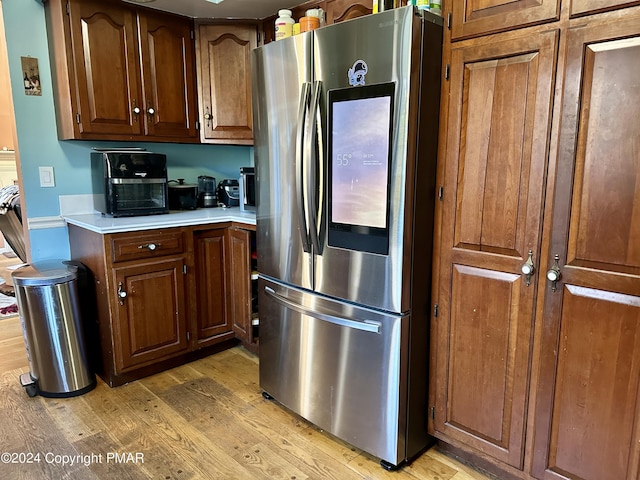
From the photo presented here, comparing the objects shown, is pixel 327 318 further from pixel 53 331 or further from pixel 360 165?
pixel 53 331

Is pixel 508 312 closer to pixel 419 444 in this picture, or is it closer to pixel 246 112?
pixel 419 444

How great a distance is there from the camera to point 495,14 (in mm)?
1514

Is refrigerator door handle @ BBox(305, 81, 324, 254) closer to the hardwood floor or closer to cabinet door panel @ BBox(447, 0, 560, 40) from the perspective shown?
cabinet door panel @ BBox(447, 0, 560, 40)

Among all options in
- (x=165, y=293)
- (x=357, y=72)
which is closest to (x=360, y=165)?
(x=357, y=72)

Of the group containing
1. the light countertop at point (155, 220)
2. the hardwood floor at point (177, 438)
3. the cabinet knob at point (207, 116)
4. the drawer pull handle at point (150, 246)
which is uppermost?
the cabinet knob at point (207, 116)

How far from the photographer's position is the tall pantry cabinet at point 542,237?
1336mm

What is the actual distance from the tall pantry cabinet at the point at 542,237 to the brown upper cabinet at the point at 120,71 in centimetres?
184

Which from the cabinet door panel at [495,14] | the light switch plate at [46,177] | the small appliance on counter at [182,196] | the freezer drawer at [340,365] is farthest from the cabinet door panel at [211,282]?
the cabinet door panel at [495,14]

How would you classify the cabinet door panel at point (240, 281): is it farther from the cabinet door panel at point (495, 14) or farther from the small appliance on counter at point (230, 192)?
the cabinet door panel at point (495, 14)

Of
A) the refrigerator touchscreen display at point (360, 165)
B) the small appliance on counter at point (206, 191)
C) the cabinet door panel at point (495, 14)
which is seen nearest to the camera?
the cabinet door panel at point (495, 14)

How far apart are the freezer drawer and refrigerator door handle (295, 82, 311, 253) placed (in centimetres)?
28

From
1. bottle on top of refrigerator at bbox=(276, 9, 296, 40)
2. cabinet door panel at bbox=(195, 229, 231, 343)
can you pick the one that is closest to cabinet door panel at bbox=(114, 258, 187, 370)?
cabinet door panel at bbox=(195, 229, 231, 343)

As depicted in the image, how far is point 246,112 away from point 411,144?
1662 mm

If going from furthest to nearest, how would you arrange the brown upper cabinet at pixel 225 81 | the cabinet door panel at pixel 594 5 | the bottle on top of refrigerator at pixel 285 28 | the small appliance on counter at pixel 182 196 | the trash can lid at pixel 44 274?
the small appliance on counter at pixel 182 196
the brown upper cabinet at pixel 225 81
the trash can lid at pixel 44 274
the bottle on top of refrigerator at pixel 285 28
the cabinet door panel at pixel 594 5
